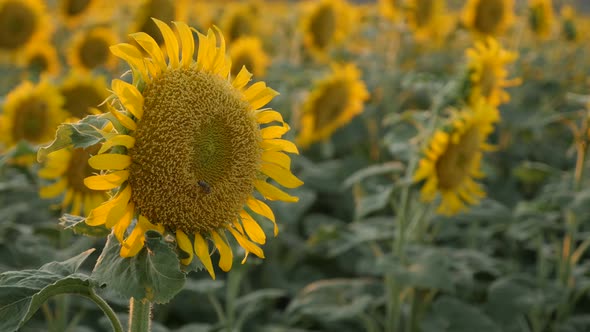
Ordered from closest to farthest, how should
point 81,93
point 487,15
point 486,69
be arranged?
point 486,69 → point 81,93 → point 487,15

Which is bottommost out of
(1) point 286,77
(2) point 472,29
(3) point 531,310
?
(3) point 531,310

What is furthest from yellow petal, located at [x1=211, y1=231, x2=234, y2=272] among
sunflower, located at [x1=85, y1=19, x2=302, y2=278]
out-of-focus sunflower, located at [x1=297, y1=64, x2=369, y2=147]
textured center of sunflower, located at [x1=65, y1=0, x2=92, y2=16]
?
textured center of sunflower, located at [x1=65, y1=0, x2=92, y2=16]

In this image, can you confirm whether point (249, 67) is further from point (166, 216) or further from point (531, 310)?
point (166, 216)

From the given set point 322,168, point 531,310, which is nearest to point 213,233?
point 531,310

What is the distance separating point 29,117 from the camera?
8.83 feet

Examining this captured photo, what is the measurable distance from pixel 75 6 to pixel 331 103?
1.98 meters

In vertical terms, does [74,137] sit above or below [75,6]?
below

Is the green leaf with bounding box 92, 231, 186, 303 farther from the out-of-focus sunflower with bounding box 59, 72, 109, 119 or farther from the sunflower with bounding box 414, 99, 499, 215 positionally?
the out-of-focus sunflower with bounding box 59, 72, 109, 119

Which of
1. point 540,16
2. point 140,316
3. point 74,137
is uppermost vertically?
point 540,16

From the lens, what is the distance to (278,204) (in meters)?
3.26

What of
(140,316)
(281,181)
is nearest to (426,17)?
(281,181)

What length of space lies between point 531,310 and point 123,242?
2145 millimetres

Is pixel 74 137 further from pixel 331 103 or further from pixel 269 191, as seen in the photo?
pixel 331 103

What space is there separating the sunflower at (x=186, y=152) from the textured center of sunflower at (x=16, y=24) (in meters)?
3.04
